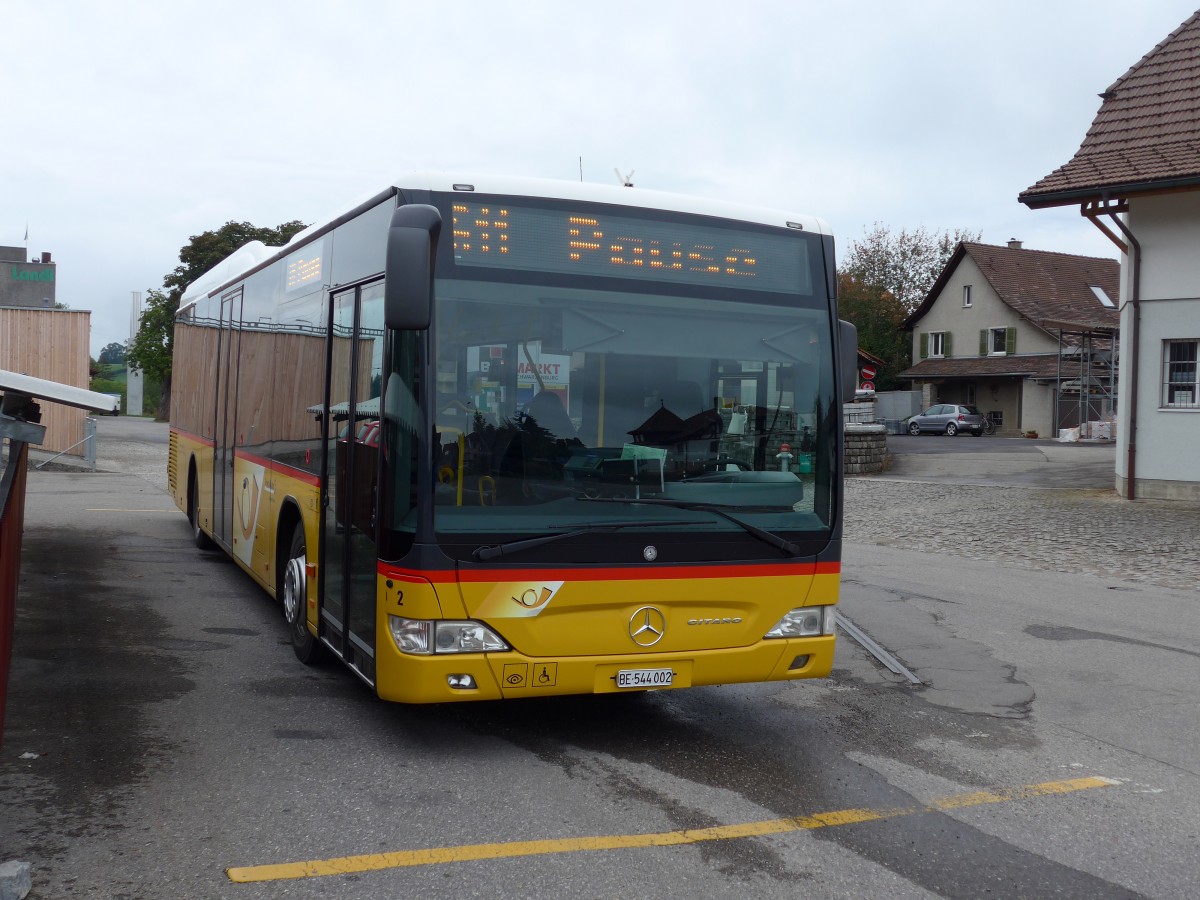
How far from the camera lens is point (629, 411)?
558 cm

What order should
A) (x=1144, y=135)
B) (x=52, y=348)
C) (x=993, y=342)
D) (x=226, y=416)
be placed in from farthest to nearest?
(x=993, y=342)
(x=52, y=348)
(x=1144, y=135)
(x=226, y=416)

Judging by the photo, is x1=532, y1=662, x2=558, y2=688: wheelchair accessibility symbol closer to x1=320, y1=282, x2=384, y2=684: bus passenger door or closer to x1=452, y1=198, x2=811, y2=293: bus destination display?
x1=320, y1=282, x2=384, y2=684: bus passenger door

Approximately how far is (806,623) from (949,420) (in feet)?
164

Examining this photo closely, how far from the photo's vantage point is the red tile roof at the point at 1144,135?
66.6 feet

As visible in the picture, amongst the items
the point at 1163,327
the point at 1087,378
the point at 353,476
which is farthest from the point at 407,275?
the point at 1087,378

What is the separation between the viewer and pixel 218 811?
191 inches

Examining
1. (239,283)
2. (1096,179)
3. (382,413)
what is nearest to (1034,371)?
(1096,179)

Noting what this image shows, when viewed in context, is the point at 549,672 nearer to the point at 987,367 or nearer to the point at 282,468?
the point at 282,468

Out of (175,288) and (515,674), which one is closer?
(515,674)

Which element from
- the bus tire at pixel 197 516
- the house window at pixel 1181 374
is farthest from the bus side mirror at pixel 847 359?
the house window at pixel 1181 374

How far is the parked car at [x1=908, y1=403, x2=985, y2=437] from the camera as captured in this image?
176ft

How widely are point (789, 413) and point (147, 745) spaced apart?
3.42m

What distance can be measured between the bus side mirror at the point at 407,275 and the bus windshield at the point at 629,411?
34 cm

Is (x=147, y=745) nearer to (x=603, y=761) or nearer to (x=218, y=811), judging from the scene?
(x=218, y=811)
